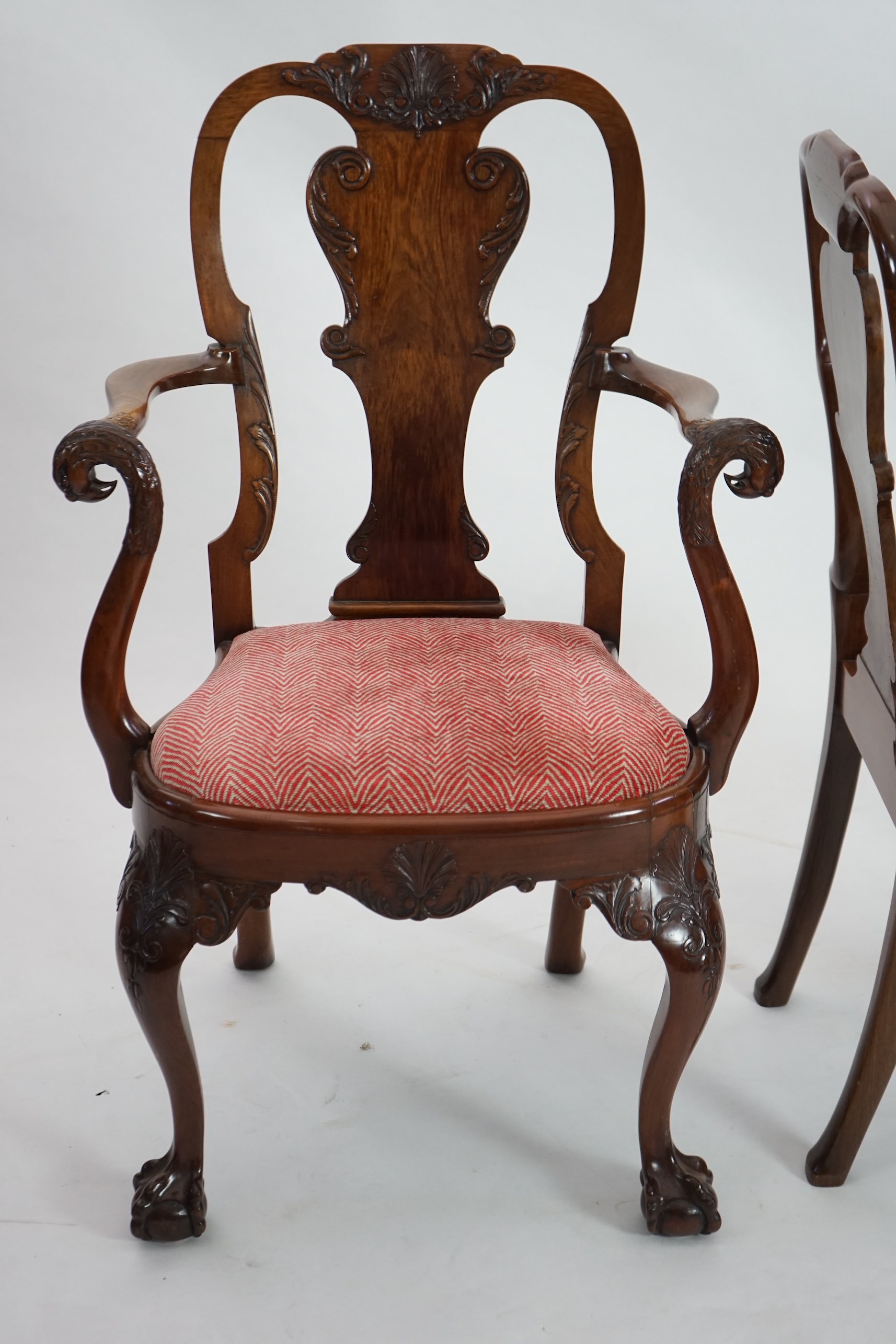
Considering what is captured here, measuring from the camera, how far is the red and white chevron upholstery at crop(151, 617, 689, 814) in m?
1.34

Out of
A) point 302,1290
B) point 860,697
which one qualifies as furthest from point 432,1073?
point 860,697

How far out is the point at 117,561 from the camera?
4.87 feet

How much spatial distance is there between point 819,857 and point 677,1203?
1.86 ft

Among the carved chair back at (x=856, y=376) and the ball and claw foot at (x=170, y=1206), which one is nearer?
the carved chair back at (x=856, y=376)

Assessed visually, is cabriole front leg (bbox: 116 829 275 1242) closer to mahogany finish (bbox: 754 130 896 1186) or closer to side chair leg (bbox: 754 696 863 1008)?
mahogany finish (bbox: 754 130 896 1186)

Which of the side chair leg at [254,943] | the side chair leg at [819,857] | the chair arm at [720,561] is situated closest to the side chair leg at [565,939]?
the side chair leg at [819,857]

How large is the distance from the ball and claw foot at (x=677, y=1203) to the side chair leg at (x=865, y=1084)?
0.17 m

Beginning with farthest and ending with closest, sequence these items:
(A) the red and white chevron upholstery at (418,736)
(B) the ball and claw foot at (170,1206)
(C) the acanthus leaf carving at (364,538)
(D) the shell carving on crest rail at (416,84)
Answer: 1. (C) the acanthus leaf carving at (364,538)
2. (D) the shell carving on crest rail at (416,84)
3. (B) the ball and claw foot at (170,1206)
4. (A) the red and white chevron upholstery at (418,736)

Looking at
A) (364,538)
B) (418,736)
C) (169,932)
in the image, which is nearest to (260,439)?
(364,538)

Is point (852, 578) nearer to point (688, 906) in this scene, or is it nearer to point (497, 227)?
point (688, 906)

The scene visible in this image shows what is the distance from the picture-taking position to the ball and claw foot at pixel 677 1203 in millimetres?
1523

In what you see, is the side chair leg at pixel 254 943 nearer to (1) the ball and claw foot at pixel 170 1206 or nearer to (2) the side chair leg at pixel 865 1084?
(1) the ball and claw foot at pixel 170 1206

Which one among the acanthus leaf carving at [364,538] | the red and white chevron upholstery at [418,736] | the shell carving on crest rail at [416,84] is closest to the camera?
the red and white chevron upholstery at [418,736]

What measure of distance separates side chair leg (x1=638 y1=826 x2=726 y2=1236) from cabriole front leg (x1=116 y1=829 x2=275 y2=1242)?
1.37ft
